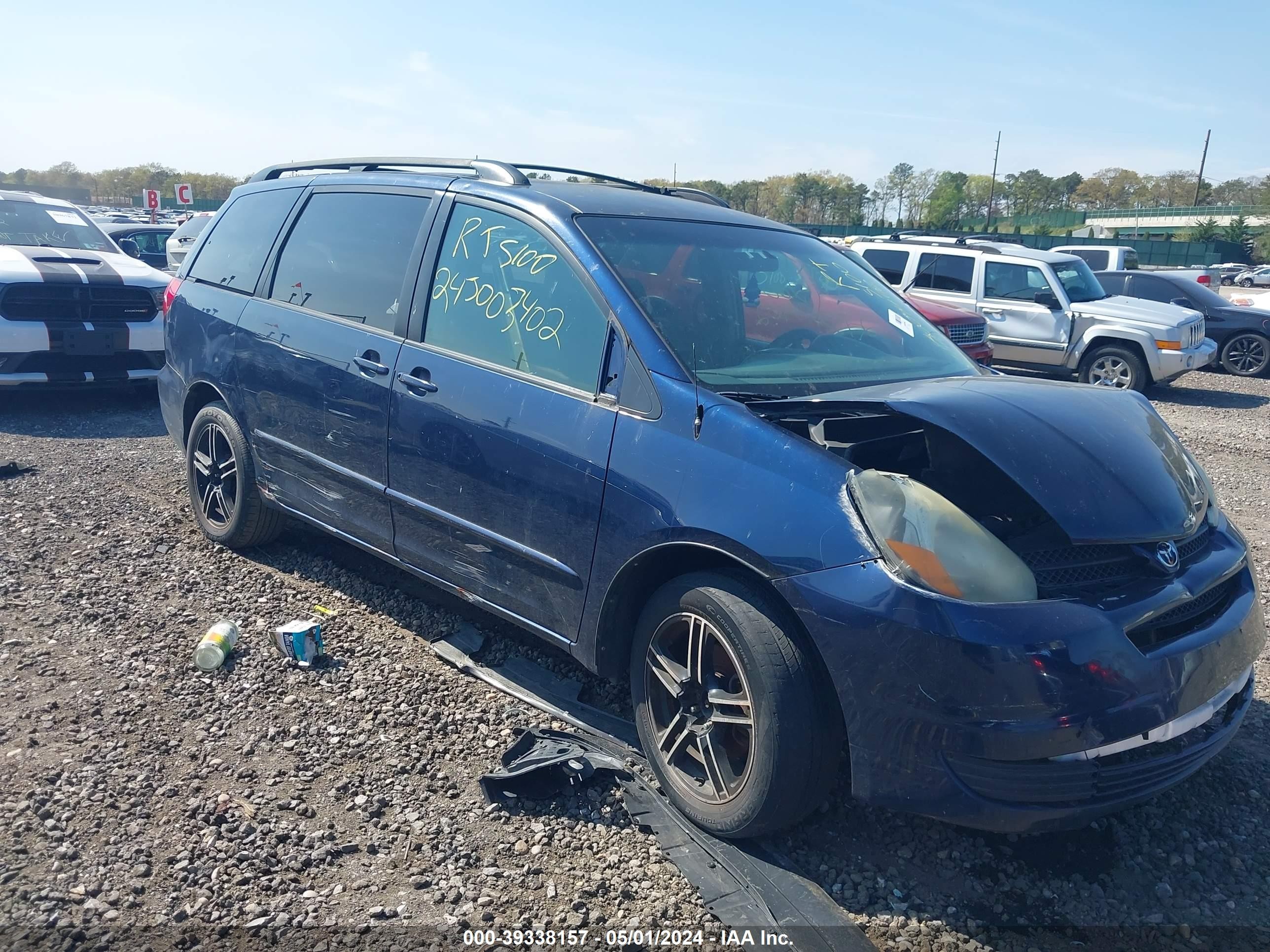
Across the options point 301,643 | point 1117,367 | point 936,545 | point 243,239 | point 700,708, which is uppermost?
point 243,239

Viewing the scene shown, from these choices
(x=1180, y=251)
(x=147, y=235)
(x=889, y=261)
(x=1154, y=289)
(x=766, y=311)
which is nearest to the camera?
(x=766, y=311)

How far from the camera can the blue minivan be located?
2.38m

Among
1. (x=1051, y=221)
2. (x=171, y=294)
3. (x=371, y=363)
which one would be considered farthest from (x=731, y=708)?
(x=1051, y=221)

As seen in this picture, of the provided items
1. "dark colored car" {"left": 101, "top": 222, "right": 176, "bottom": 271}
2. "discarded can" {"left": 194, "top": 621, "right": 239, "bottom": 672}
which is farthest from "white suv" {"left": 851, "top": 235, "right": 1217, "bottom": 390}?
"dark colored car" {"left": 101, "top": 222, "right": 176, "bottom": 271}

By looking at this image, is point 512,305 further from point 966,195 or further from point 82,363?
point 966,195

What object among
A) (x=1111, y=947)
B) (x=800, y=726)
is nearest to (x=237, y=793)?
(x=800, y=726)

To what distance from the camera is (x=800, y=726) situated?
2537mm

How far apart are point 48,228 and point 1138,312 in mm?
12725

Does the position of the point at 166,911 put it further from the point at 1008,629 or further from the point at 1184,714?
the point at 1184,714

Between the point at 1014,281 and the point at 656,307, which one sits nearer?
the point at 656,307

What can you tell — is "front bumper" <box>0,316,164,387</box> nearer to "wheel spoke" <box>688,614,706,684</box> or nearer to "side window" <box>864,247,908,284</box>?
"wheel spoke" <box>688,614,706,684</box>

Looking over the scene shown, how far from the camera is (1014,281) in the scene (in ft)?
40.8

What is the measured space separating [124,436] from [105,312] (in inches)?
54.0

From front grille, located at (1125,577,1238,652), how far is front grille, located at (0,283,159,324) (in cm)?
Result: 844
